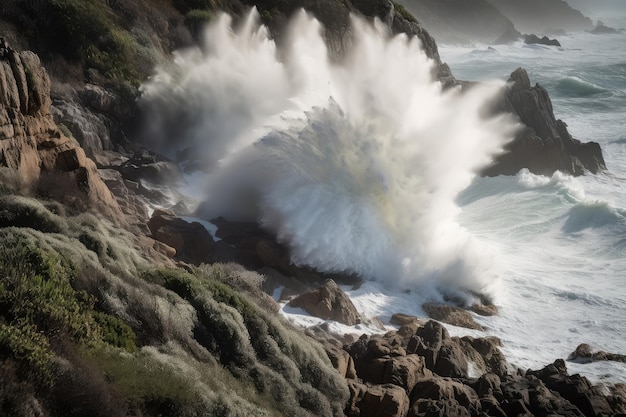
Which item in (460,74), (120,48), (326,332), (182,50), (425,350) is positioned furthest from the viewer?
(460,74)

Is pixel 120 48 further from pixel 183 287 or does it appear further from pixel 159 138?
pixel 183 287

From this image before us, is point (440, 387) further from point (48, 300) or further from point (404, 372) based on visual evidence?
point (48, 300)

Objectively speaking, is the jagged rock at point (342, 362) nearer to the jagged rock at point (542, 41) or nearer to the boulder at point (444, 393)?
the boulder at point (444, 393)

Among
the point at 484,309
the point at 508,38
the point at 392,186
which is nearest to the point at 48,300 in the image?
the point at 484,309

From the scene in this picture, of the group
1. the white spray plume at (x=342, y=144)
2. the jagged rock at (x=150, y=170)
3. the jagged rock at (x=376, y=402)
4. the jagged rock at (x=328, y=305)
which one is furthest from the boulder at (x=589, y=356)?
the jagged rock at (x=150, y=170)

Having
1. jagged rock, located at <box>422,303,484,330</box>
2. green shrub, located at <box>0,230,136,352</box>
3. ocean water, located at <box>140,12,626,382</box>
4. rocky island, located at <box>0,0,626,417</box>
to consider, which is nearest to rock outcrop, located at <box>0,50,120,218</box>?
rocky island, located at <box>0,0,626,417</box>

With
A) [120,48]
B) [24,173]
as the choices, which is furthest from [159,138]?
[24,173]

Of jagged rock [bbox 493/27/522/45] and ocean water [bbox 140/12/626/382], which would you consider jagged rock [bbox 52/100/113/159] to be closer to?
ocean water [bbox 140/12/626/382]
